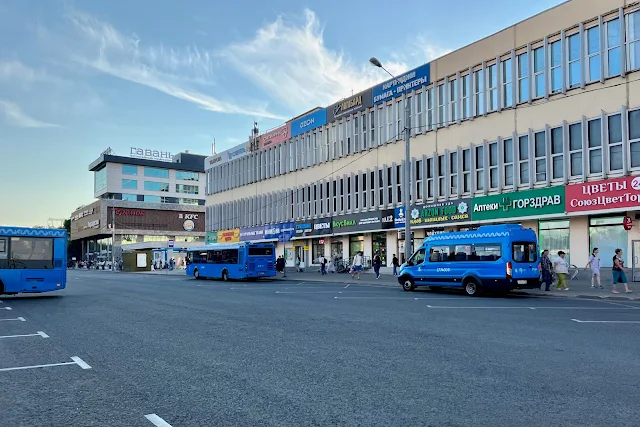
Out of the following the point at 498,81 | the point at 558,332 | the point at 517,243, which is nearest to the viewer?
the point at 558,332

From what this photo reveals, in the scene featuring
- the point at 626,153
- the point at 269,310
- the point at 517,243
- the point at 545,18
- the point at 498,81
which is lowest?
the point at 269,310

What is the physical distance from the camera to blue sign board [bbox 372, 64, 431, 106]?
37.2m

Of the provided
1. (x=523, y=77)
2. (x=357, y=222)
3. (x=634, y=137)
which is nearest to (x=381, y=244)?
(x=357, y=222)

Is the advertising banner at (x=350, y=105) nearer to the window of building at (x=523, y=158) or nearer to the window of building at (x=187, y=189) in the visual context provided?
the window of building at (x=523, y=158)

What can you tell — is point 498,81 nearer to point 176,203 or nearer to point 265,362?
point 265,362

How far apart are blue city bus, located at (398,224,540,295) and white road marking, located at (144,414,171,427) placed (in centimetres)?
1697

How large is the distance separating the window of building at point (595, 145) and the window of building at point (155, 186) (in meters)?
96.1

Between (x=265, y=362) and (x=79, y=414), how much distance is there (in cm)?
294

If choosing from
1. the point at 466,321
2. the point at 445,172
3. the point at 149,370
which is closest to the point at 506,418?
the point at 149,370

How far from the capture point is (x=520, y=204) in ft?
99.2

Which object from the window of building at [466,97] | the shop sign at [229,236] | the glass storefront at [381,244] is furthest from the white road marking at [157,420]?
the shop sign at [229,236]

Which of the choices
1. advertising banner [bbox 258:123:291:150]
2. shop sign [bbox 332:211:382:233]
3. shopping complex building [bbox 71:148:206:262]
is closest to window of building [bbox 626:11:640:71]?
shop sign [bbox 332:211:382:233]

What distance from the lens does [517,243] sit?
20.5 meters

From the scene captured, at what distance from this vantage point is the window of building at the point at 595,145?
88.5ft
